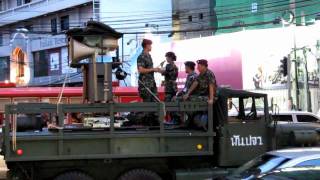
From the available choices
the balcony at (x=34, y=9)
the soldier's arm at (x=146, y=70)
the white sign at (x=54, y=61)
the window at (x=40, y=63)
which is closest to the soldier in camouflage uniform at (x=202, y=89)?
the soldier's arm at (x=146, y=70)

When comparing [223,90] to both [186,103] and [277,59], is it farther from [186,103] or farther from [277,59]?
[277,59]

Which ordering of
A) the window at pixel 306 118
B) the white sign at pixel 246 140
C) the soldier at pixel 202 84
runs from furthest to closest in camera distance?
the window at pixel 306 118, the soldier at pixel 202 84, the white sign at pixel 246 140

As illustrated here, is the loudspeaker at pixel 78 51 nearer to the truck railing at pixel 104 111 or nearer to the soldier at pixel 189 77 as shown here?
the truck railing at pixel 104 111

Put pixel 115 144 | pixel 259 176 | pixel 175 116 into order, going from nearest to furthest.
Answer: pixel 259 176 < pixel 115 144 < pixel 175 116

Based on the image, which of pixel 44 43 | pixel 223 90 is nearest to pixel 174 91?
pixel 223 90

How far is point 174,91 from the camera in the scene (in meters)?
12.1

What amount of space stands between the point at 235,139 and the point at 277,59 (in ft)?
94.2

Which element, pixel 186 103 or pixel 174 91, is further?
pixel 174 91

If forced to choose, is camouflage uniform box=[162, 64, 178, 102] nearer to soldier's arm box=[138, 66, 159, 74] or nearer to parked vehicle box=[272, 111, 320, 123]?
soldier's arm box=[138, 66, 159, 74]

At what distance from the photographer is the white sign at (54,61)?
175 feet

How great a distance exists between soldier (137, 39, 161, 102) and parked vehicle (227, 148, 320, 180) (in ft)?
12.3

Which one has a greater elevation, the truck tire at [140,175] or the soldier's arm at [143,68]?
the soldier's arm at [143,68]

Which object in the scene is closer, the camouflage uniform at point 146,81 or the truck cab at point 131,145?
the truck cab at point 131,145

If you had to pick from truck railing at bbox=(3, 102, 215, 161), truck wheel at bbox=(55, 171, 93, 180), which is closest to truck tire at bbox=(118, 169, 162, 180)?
truck railing at bbox=(3, 102, 215, 161)
